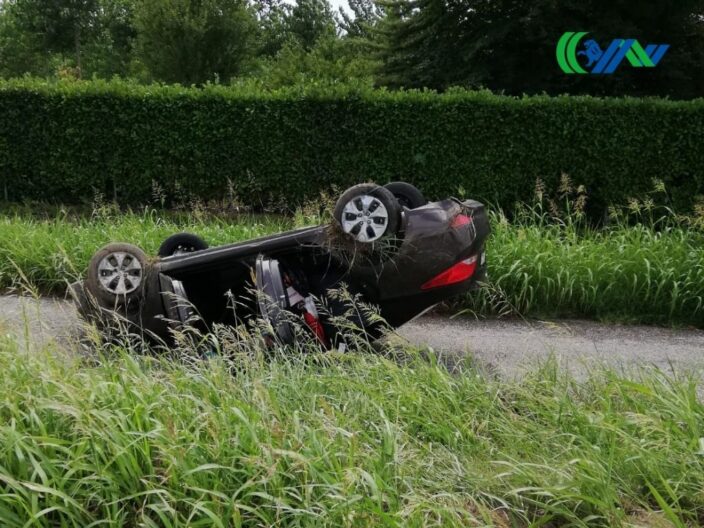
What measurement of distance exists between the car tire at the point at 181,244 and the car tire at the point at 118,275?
3.39 ft

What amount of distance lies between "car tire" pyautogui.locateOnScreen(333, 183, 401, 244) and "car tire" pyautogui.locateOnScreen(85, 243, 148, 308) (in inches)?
55.4

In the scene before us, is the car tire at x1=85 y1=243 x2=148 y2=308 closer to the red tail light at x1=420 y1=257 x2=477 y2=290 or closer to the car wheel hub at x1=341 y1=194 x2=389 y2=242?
the car wheel hub at x1=341 y1=194 x2=389 y2=242

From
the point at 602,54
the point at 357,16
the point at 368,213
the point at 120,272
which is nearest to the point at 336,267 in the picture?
the point at 368,213

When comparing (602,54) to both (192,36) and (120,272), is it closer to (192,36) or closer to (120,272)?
(192,36)

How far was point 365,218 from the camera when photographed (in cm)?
415

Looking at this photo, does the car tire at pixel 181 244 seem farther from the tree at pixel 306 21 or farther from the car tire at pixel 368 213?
the tree at pixel 306 21

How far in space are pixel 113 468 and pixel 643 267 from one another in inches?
215

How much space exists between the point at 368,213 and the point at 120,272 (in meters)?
1.71

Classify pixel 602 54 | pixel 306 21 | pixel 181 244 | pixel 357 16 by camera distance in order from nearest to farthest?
pixel 181 244
pixel 602 54
pixel 306 21
pixel 357 16

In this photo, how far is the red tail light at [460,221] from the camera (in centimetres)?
419

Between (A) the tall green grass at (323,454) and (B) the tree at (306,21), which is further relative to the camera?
(B) the tree at (306,21)

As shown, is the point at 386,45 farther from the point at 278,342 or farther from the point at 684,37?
the point at 278,342

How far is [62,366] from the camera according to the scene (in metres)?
3.10

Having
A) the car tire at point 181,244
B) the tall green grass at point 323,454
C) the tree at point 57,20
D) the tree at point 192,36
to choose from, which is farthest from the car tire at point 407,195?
the tree at point 57,20
